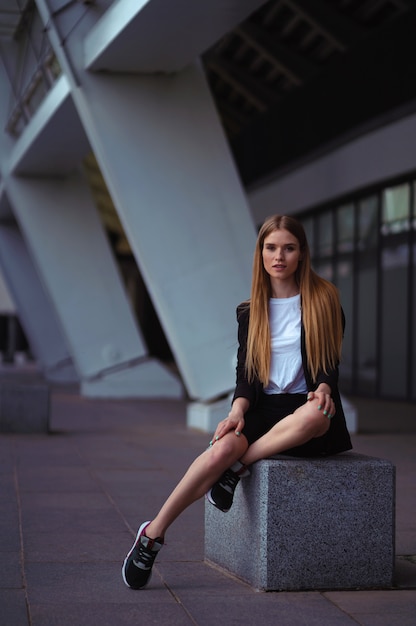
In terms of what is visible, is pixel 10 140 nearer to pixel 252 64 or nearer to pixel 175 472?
pixel 252 64

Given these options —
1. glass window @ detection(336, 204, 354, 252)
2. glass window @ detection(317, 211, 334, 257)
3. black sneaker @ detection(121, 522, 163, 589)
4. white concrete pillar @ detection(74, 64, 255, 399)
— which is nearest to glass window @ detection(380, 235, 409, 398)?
glass window @ detection(336, 204, 354, 252)

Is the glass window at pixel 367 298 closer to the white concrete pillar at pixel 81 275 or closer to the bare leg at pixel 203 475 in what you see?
the white concrete pillar at pixel 81 275

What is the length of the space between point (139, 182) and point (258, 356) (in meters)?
8.54

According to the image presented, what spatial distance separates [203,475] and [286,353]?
783 mm

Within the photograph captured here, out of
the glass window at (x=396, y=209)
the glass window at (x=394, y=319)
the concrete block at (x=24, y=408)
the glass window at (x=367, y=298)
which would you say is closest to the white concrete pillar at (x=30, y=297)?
the glass window at (x=367, y=298)

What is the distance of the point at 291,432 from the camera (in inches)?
203

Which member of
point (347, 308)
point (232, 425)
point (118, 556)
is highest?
point (347, 308)

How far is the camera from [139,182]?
13.7 meters

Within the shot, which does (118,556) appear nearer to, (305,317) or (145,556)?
(145,556)

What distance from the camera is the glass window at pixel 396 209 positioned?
2016 centimetres

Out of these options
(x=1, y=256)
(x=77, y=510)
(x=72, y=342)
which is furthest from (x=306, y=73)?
(x=77, y=510)

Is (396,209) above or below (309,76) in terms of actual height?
below

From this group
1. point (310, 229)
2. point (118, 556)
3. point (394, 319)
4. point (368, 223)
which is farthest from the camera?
point (310, 229)

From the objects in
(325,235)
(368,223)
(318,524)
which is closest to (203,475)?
(318,524)
